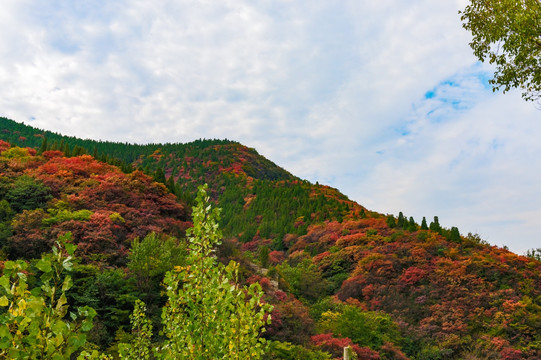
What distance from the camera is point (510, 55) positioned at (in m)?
8.19

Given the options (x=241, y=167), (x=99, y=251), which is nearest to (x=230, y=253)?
(x=99, y=251)

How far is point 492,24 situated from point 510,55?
0.87 metres

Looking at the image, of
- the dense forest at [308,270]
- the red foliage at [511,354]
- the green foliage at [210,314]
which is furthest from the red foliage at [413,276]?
the green foliage at [210,314]

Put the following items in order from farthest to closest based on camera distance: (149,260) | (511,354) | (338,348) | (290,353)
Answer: (511,354) < (338,348) < (149,260) < (290,353)

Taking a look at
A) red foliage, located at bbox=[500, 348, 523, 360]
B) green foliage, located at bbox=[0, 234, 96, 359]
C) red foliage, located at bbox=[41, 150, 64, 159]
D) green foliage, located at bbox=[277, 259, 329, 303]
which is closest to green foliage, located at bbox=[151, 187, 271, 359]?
green foliage, located at bbox=[0, 234, 96, 359]

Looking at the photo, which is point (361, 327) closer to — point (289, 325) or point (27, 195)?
point (289, 325)

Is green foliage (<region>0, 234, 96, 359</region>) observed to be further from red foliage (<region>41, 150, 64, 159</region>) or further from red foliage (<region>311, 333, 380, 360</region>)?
red foliage (<region>41, 150, 64, 159</region>)

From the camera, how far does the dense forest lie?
15.8 metres

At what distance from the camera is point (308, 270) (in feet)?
110

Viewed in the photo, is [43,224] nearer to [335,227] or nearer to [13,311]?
[13,311]

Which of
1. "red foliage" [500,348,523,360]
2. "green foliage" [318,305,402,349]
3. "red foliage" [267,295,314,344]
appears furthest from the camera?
"green foliage" [318,305,402,349]

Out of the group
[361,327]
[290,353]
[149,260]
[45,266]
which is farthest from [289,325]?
[45,266]

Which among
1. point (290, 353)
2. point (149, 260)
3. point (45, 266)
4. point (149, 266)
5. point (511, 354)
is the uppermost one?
point (149, 260)

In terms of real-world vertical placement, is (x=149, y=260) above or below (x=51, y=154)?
below
